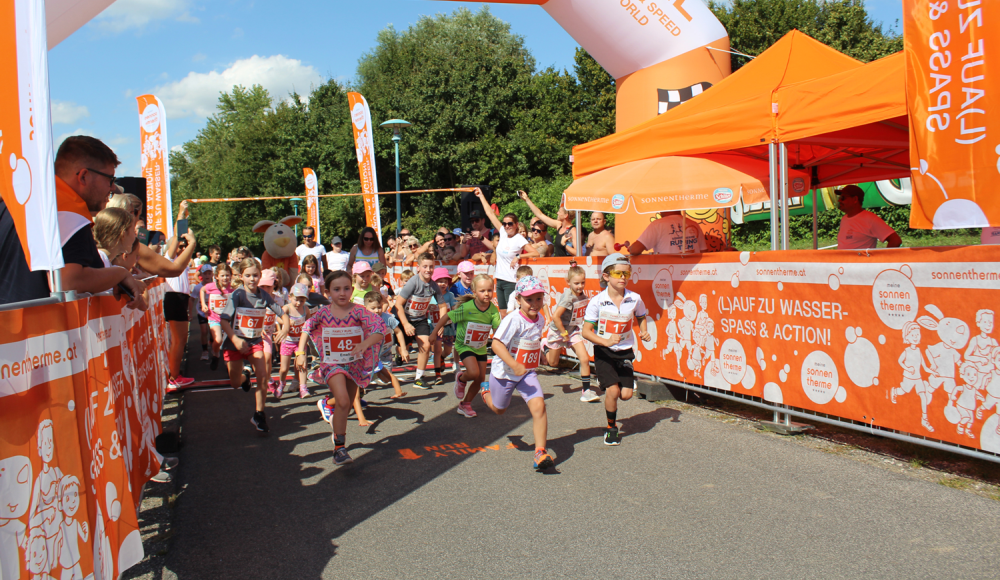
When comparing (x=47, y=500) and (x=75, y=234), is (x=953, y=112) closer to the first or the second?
(x=75, y=234)

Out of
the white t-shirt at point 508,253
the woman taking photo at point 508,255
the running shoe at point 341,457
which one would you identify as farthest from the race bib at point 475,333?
the white t-shirt at point 508,253

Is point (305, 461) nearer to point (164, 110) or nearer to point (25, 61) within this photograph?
point (25, 61)

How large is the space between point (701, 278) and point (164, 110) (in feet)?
31.6

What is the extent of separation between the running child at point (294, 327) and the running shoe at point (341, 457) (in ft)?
9.39

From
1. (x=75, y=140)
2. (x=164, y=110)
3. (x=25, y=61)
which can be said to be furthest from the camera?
(x=164, y=110)

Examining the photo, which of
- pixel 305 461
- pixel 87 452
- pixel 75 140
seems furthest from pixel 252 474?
pixel 75 140

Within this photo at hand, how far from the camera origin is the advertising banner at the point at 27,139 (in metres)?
2.75

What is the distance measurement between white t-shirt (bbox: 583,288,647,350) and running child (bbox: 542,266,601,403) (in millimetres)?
971

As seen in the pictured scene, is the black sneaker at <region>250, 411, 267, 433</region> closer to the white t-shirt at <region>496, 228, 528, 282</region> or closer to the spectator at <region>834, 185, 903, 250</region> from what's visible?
the white t-shirt at <region>496, 228, 528, 282</region>

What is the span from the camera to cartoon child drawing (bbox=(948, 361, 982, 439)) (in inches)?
185

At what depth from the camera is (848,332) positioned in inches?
220

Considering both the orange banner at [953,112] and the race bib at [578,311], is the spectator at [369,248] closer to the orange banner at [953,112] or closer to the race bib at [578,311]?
the race bib at [578,311]

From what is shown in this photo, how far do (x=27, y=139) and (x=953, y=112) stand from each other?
224 inches

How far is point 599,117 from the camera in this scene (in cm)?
3472
